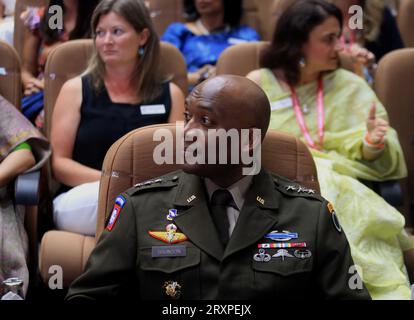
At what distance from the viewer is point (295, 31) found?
292 cm

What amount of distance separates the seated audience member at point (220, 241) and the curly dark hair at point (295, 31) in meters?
1.13

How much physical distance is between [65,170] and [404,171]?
1.17 metres

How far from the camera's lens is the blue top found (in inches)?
141

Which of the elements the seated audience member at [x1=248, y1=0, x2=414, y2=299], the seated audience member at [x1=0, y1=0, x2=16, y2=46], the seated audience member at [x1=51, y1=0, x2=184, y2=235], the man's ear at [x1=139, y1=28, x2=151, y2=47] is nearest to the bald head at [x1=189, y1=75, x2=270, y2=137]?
the seated audience member at [x1=248, y1=0, x2=414, y2=299]

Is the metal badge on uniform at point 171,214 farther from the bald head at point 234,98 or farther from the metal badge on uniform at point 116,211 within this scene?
the bald head at point 234,98

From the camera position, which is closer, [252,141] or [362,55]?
[252,141]

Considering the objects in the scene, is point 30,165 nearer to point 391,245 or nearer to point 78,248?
point 78,248

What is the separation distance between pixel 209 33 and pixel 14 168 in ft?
4.87

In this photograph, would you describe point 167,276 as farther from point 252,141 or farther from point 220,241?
point 252,141

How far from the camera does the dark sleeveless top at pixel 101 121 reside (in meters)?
2.71

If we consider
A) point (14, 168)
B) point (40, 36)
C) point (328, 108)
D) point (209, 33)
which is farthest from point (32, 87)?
point (328, 108)

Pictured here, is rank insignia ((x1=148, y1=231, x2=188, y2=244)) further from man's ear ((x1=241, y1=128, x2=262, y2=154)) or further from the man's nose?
the man's nose

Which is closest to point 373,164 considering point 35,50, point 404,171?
point 404,171

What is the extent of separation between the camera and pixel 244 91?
1759 mm
